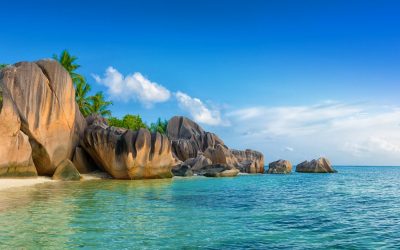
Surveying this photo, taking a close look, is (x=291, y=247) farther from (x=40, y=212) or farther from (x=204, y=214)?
(x=40, y=212)

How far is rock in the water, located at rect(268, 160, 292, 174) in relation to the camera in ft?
228

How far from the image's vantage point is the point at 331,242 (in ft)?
33.9

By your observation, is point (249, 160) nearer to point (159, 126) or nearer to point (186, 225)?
point (159, 126)

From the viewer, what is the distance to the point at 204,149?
67125 millimetres

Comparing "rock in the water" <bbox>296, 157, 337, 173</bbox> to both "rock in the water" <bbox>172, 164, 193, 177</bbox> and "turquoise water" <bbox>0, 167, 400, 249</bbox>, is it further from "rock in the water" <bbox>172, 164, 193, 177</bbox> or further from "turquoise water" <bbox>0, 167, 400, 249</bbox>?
"turquoise water" <bbox>0, 167, 400, 249</bbox>

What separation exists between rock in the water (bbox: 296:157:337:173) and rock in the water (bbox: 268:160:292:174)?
A: 4.16 m

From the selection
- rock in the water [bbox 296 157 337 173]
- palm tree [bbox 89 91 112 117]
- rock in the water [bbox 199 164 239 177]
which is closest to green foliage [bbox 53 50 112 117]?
palm tree [bbox 89 91 112 117]

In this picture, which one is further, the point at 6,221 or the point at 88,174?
the point at 88,174

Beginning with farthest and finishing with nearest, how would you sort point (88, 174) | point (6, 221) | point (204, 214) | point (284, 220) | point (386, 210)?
point (88, 174)
point (386, 210)
point (204, 214)
point (284, 220)
point (6, 221)

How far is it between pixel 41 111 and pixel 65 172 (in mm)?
5356

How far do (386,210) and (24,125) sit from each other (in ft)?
83.8

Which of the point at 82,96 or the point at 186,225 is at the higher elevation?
the point at 82,96

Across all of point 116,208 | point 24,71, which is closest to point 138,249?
Result: point 116,208

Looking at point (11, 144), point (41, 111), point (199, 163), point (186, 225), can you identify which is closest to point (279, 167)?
point (199, 163)
